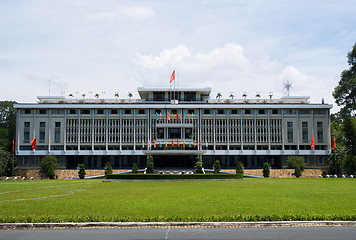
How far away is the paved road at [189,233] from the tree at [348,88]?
234 ft

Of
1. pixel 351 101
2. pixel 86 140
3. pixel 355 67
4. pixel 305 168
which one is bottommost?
pixel 305 168

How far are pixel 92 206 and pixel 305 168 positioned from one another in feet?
257

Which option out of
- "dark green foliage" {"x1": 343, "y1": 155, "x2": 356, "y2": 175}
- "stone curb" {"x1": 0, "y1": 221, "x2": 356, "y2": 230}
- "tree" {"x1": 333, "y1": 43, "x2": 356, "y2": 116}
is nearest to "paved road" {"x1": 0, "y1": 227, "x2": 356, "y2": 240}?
"stone curb" {"x1": 0, "y1": 221, "x2": 356, "y2": 230}

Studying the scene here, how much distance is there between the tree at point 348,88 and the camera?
80.9 meters

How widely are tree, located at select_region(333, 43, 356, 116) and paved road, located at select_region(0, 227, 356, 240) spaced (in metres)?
71.2

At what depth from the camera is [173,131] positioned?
97.9 meters

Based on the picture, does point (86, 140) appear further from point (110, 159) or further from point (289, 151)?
point (289, 151)

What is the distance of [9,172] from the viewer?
84.4 meters

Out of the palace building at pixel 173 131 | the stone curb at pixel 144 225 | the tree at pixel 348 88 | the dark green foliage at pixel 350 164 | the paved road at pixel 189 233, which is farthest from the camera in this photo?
the palace building at pixel 173 131

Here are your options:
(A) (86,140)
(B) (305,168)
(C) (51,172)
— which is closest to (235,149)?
(B) (305,168)

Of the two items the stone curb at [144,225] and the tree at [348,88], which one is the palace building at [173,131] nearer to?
the tree at [348,88]

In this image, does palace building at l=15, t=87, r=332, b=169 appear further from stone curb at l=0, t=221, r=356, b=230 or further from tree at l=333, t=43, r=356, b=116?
stone curb at l=0, t=221, r=356, b=230

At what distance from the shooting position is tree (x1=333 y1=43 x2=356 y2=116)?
265ft

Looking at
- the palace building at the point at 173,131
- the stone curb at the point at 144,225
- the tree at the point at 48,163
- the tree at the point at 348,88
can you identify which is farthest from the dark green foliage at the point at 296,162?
the stone curb at the point at 144,225
